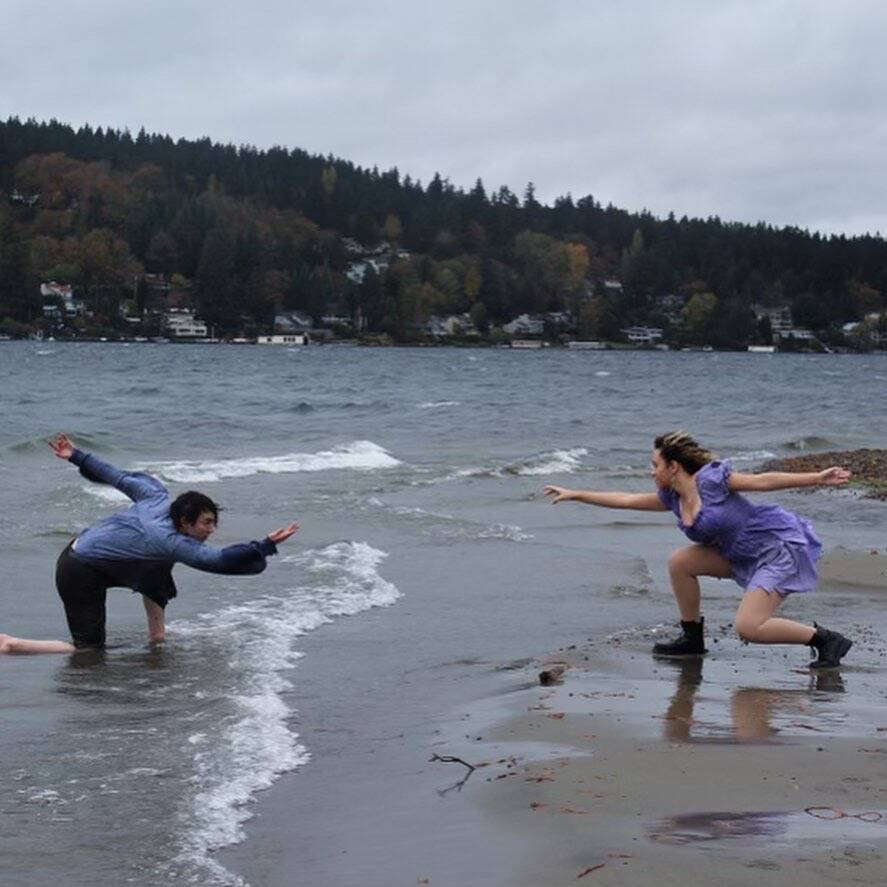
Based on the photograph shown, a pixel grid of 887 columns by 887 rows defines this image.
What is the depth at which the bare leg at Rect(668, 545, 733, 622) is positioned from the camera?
9.02 metres

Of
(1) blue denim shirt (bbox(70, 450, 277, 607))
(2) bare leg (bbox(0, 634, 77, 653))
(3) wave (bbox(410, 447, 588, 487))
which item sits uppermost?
(1) blue denim shirt (bbox(70, 450, 277, 607))

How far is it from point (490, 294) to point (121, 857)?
168m

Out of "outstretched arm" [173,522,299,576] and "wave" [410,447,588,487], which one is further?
"wave" [410,447,588,487]

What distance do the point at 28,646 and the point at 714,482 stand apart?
166 inches

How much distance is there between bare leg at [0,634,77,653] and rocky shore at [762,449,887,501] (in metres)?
13.1

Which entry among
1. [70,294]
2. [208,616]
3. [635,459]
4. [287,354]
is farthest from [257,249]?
[208,616]

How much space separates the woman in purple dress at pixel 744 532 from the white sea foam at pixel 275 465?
1461cm

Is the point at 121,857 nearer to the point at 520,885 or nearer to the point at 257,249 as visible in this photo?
the point at 520,885

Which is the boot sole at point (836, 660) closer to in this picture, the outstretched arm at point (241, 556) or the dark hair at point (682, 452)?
the dark hair at point (682, 452)

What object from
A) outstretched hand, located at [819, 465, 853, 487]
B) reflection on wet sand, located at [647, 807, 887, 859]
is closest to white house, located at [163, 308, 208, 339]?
outstretched hand, located at [819, 465, 853, 487]

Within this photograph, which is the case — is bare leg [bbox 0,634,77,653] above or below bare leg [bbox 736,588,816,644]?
below

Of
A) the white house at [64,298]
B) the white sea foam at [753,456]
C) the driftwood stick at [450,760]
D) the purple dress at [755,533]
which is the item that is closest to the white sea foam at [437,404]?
the white sea foam at [753,456]

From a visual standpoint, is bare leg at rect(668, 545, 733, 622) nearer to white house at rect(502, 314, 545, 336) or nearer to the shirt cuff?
the shirt cuff

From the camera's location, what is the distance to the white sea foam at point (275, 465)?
78.6 feet
